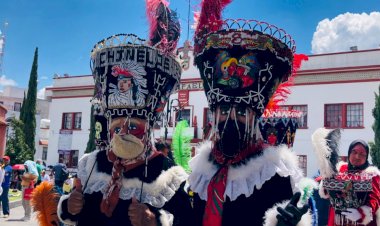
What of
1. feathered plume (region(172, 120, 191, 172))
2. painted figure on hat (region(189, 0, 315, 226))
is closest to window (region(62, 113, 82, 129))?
feathered plume (region(172, 120, 191, 172))

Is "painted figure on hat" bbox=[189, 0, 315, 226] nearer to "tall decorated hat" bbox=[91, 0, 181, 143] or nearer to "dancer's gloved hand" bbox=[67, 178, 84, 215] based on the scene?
"tall decorated hat" bbox=[91, 0, 181, 143]

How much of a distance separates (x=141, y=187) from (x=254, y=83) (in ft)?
3.90

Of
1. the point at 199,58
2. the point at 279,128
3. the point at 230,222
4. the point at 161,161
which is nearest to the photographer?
the point at 230,222

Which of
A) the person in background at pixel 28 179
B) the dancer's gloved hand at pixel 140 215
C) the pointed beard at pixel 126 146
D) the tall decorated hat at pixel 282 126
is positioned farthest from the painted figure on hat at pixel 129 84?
the person in background at pixel 28 179

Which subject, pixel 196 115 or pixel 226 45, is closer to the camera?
pixel 226 45

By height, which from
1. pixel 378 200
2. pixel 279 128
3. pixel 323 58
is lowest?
pixel 378 200

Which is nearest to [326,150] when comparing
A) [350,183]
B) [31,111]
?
[350,183]

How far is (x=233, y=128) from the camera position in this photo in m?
3.02

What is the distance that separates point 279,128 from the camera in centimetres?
778

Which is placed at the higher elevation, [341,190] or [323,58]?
[323,58]

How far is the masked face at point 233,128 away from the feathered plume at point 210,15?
2.22ft

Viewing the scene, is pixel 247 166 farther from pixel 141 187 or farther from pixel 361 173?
pixel 361 173

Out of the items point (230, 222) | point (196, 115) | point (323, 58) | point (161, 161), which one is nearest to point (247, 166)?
point (230, 222)

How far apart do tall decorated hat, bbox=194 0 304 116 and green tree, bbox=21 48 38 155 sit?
26.9m
